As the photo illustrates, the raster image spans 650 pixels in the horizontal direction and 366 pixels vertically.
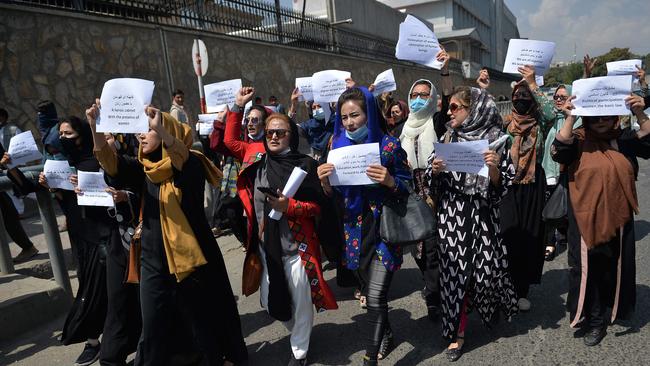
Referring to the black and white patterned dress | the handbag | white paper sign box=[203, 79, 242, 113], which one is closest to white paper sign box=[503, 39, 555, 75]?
the black and white patterned dress

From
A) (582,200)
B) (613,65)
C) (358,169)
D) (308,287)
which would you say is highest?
(613,65)

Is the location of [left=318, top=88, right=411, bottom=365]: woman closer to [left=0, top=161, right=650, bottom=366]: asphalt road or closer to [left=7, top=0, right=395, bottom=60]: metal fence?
[left=0, top=161, right=650, bottom=366]: asphalt road

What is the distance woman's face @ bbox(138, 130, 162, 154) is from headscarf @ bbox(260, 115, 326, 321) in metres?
0.72

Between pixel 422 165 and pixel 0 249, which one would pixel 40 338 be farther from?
pixel 422 165

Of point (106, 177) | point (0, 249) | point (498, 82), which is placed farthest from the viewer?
point (498, 82)

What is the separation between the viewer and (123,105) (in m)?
2.53

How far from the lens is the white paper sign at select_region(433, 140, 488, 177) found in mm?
2738

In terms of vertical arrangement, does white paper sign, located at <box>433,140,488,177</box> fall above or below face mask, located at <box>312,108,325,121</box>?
below

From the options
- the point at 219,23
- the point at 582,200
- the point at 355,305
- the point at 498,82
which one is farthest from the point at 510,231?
the point at 498,82

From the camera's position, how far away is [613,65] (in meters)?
3.78

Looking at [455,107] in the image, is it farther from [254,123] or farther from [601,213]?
[254,123]

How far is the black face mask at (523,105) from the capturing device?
3711 millimetres

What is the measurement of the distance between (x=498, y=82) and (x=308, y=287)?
1743 inches

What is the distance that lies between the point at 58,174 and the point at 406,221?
96.1 inches
